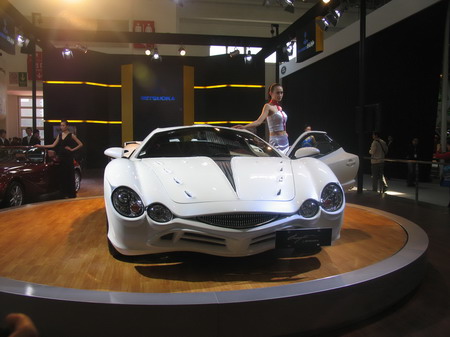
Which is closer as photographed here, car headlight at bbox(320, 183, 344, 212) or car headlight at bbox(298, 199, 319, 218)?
car headlight at bbox(298, 199, 319, 218)

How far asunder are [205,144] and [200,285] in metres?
1.55

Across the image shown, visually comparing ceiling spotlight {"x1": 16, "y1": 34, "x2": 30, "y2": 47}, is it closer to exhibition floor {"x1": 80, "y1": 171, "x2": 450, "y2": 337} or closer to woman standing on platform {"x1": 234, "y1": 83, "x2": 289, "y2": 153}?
woman standing on platform {"x1": 234, "y1": 83, "x2": 289, "y2": 153}

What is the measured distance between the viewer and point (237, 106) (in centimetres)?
1430

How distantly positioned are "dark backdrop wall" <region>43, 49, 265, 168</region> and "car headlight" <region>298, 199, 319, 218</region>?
1190 centimetres

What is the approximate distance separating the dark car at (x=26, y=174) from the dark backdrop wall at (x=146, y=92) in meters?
7.61

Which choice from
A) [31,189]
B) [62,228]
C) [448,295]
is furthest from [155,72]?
[448,295]

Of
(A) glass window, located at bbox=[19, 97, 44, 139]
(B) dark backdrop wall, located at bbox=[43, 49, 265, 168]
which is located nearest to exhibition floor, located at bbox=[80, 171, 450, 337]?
(B) dark backdrop wall, located at bbox=[43, 49, 265, 168]

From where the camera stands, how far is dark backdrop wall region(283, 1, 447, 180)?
10.5 m

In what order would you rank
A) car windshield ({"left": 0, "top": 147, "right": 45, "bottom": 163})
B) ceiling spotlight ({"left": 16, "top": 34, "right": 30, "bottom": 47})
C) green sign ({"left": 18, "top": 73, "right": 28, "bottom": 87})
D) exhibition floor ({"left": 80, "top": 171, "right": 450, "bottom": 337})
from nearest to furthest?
exhibition floor ({"left": 80, "top": 171, "right": 450, "bottom": 337})
car windshield ({"left": 0, "top": 147, "right": 45, "bottom": 163})
ceiling spotlight ({"left": 16, "top": 34, "right": 30, "bottom": 47})
green sign ({"left": 18, "top": 73, "right": 28, "bottom": 87})

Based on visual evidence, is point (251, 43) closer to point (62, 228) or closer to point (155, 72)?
point (155, 72)

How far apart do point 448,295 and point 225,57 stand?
42.7 feet

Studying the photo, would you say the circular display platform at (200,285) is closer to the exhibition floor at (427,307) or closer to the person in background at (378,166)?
the exhibition floor at (427,307)

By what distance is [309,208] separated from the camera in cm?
261

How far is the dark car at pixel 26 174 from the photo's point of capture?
18.5ft
